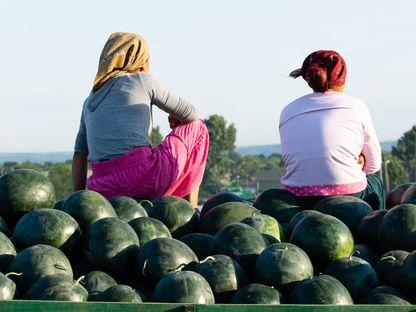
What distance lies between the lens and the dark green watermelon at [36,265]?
4.30 meters

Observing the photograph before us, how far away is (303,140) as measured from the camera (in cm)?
683

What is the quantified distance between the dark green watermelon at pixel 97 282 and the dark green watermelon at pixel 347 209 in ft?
5.34

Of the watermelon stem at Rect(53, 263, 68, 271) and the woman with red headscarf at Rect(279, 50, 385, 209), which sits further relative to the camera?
the woman with red headscarf at Rect(279, 50, 385, 209)

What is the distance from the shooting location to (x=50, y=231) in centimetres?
464

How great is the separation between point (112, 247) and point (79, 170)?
4.01 metres

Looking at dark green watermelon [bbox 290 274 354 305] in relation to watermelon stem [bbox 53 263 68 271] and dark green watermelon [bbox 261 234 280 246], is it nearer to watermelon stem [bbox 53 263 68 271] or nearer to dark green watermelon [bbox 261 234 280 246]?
dark green watermelon [bbox 261 234 280 246]

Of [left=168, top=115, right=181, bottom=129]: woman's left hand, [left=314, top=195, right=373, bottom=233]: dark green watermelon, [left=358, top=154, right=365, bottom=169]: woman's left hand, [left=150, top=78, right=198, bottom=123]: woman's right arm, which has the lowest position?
[left=314, top=195, right=373, bottom=233]: dark green watermelon

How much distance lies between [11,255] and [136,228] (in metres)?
0.72

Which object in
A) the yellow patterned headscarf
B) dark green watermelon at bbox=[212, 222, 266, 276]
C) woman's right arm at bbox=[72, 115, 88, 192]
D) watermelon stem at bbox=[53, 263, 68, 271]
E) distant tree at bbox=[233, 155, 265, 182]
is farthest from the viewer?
distant tree at bbox=[233, 155, 265, 182]

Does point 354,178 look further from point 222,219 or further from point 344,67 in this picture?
point 222,219

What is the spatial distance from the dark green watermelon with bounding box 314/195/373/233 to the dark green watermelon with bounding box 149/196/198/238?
0.83 m

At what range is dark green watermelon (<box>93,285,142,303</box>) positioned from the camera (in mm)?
4031

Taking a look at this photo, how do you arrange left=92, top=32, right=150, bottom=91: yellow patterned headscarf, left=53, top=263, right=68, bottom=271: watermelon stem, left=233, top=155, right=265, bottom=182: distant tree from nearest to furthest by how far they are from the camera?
left=53, top=263, right=68, bottom=271: watermelon stem < left=92, top=32, right=150, bottom=91: yellow patterned headscarf < left=233, top=155, right=265, bottom=182: distant tree

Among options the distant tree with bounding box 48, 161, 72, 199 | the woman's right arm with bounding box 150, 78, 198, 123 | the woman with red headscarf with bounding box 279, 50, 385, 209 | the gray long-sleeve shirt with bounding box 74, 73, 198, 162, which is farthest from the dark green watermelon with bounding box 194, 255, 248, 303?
the distant tree with bounding box 48, 161, 72, 199
